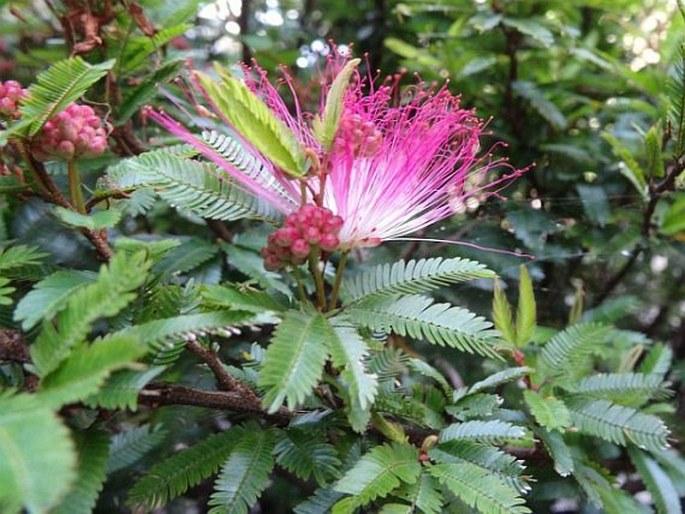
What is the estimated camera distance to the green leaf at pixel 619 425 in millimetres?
1154

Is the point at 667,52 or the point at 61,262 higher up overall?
the point at 667,52

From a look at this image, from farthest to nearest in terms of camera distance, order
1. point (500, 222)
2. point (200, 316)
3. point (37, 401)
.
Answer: point (500, 222) → point (200, 316) → point (37, 401)

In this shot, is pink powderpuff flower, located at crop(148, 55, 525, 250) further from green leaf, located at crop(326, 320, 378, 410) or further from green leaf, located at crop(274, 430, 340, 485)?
green leaf, located at crop(274, 430, 340, 485)

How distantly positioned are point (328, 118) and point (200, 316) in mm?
289

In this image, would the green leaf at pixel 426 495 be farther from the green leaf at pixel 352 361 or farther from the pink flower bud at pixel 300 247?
the pink flower bud at pixel 300 247

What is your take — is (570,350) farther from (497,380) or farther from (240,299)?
(240,299)

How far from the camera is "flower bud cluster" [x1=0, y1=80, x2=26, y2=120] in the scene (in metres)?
0.91

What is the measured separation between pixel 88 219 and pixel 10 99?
218 mm

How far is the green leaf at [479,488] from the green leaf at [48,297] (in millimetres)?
553

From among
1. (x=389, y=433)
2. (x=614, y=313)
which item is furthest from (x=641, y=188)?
(x=389, y=433)

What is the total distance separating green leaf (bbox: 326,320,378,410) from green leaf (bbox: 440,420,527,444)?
0.81 feet

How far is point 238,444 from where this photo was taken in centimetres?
97

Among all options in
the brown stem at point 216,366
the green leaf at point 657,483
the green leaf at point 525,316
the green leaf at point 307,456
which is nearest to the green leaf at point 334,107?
the brown stem at point 216,366

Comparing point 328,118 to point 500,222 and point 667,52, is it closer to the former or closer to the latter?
point 500,222
